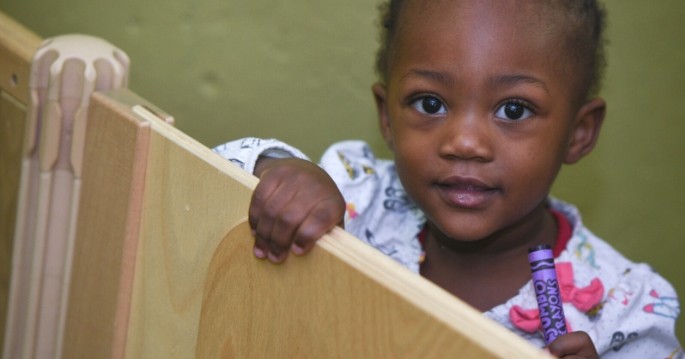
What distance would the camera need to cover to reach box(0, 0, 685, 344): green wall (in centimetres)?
141

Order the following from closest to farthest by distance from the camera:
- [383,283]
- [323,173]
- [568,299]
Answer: [383,283] < [323,173] < [568,299]

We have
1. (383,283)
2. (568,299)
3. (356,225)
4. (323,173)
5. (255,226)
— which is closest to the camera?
(383,283)

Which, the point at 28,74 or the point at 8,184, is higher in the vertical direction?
the point at 28,74

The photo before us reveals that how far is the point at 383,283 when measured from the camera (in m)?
0.62

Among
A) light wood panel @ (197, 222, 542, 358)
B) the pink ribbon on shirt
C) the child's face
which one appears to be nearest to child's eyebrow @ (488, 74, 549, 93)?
the child's face

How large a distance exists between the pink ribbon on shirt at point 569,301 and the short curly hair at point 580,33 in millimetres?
204

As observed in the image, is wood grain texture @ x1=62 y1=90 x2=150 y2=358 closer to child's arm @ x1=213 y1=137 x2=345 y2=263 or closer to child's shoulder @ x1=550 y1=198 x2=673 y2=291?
child's arm @ x1=213 y1=137 x2=345 y2=263

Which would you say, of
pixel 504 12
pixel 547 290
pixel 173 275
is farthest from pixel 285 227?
pixel 504 12

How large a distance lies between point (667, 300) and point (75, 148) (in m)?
0.65

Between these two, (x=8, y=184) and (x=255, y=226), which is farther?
(x=8, y=184)

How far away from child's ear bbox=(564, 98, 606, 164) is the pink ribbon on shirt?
14 centimetres

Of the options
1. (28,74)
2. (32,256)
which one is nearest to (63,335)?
(32,256)

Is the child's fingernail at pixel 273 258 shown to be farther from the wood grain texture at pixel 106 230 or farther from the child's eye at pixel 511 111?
the child's eye at pixel 511 111

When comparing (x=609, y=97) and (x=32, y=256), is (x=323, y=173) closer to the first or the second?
(x=32, y=256)
